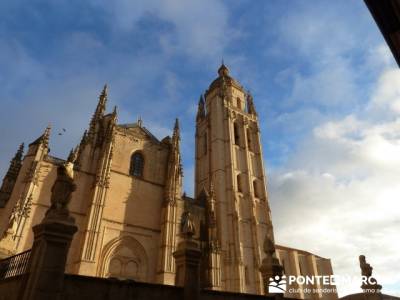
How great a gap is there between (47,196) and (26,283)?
44.6 ft

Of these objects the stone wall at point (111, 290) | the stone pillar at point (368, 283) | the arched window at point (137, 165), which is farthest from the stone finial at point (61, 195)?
the arched window at point (137, 165)

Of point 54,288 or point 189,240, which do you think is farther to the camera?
point 189,240

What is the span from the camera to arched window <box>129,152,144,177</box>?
22719mm

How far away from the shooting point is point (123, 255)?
19.1 meters

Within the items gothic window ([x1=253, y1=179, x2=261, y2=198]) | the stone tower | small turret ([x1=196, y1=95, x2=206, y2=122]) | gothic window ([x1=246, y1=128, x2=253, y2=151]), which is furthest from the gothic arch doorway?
small turret ([x1=196, y1=95, x2=206, y2=122])

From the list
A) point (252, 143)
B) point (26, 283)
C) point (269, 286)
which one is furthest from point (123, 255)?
point (252, 143)

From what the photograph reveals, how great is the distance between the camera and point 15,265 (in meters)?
7.23

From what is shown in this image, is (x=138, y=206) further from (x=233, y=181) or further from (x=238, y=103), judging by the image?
(x=238, y=103)

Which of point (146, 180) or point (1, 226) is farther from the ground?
point (146, 180)

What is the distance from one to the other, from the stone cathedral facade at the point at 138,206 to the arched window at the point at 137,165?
8cm

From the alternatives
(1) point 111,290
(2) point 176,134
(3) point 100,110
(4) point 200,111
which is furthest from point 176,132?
(1) point 111,290

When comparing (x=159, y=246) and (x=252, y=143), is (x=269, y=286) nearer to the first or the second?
(x=159, y=246)

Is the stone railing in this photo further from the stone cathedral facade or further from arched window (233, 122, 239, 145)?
arched window (233, 122, 239, 145)

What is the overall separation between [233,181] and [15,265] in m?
24.5
